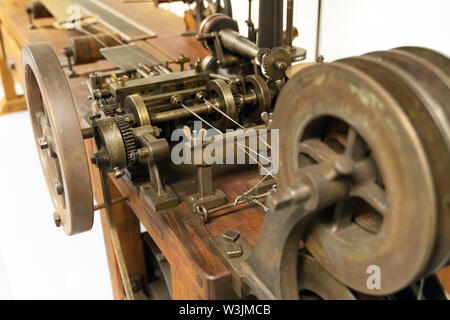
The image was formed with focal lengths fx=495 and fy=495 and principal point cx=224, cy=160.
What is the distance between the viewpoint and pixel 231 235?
109cm

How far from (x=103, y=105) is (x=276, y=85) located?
0.52m

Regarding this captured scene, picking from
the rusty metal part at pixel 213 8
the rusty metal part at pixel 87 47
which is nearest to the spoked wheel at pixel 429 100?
the rusty metal part at pixel 213 8

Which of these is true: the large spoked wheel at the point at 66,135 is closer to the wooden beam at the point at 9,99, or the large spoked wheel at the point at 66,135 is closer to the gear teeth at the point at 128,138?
the gear teeth at the point at 128,138

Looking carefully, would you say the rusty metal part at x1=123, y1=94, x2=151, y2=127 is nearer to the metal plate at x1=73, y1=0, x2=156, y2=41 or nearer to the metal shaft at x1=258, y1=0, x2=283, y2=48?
the metal shaft at x1=258, y1=0, x2=283, y2=48

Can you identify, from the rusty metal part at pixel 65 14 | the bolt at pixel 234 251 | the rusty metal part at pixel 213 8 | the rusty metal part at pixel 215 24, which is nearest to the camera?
the bolt at pixel 234 251

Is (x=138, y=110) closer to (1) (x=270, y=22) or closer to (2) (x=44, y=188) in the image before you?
(1) (x=270, y=22)

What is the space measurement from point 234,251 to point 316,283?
0.20 meters

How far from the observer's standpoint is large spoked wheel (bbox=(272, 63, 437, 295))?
2.04ft

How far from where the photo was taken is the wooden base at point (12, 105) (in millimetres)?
3532

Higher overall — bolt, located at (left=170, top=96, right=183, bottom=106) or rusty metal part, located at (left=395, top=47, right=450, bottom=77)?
rusty metal part, located at (left=395, top=47, right=450, bottom=77)

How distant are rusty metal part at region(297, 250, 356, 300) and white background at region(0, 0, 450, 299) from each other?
0.86 metres

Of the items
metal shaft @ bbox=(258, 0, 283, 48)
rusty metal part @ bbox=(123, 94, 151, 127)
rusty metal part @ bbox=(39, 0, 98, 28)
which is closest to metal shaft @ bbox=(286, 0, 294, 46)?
metal shaft @ bbox=(258, 0, 283, 48)

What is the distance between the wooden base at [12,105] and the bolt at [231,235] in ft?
9.40
